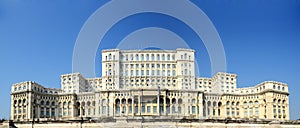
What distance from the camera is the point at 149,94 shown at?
13125cm

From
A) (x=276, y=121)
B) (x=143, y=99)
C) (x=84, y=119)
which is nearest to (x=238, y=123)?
(x=276, y=121)

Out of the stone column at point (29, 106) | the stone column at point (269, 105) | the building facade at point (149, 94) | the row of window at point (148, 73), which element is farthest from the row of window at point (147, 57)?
the stone column at point (269, 105)

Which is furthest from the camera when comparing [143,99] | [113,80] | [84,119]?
[113,80]

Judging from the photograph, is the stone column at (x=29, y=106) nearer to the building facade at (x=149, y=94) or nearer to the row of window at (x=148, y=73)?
the building facade at (x=149, y=94)

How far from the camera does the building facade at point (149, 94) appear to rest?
133000mm

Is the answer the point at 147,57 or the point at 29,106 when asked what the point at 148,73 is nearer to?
the point at 147,57

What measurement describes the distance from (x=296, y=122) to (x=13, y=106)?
100328 millimetres

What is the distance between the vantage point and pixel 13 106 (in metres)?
142

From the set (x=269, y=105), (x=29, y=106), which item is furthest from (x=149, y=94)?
(x=269, y=105)

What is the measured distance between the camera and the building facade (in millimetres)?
133000

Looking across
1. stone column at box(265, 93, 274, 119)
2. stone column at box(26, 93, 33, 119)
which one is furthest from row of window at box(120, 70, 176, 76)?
stone column at box(265, 93, 274, 119)

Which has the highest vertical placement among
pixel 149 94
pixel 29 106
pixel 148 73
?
pixel 148 73

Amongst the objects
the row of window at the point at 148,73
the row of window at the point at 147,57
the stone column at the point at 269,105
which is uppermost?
the row of window at the point at 147,57

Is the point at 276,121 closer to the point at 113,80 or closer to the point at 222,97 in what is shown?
the point at 222,97
